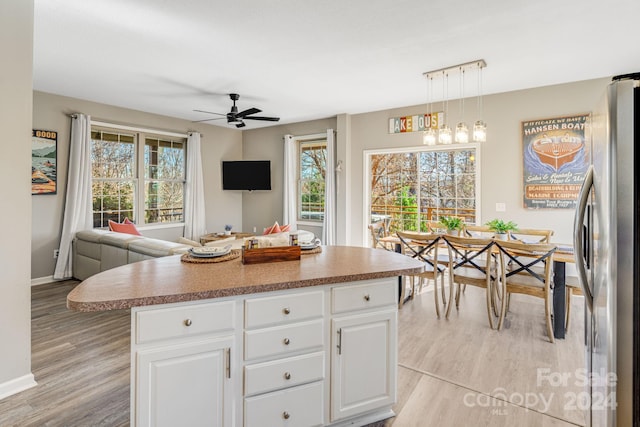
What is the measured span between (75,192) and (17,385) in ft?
11.3

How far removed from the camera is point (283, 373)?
163cm

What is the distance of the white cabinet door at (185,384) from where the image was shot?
1.38m

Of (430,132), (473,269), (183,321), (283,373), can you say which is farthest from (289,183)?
(183,321)

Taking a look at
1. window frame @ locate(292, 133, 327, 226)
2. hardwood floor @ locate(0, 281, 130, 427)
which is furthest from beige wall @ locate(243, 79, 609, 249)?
hardwood floor @ locate(0, 281, 130, 427)

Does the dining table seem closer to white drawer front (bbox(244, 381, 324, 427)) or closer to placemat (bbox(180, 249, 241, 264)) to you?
white drawer front (bbox(244, 381, 324, 427))

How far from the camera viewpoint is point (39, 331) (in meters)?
3.15

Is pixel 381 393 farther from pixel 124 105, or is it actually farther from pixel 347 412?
pixel 124 105

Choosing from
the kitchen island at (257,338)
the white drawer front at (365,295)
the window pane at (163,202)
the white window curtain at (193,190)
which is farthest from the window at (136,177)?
the white drawer front at (365,295)

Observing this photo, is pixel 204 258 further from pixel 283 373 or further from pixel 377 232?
pixel 377 232

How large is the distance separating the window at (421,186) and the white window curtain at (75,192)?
14.5 ft

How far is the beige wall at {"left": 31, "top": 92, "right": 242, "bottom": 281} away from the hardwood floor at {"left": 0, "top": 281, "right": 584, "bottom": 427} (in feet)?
5.28

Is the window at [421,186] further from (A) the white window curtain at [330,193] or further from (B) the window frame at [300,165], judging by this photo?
(B) the window frame at [300,165]

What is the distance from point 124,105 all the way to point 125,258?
288cm

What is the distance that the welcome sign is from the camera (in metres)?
5.05
